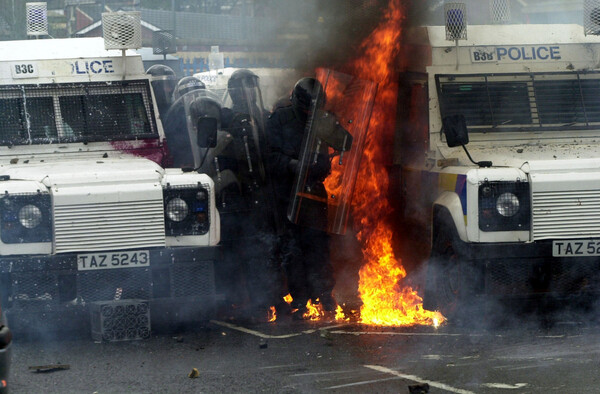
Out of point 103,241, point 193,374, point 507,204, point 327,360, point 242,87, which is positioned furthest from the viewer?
point 242,87

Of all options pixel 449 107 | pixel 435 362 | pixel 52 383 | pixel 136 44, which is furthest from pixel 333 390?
pixel 136 44

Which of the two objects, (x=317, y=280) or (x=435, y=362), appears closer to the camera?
(x=435, y=362)

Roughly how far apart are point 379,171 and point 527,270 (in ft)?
8.12

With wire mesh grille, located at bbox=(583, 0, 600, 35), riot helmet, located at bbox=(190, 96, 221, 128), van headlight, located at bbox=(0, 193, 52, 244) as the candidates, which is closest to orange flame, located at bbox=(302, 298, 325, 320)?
riot helmet, located at bbox=(190, 96, 221, 128)

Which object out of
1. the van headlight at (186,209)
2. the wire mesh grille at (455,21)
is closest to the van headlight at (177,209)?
the van headlight at (186,209)

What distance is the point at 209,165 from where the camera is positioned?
9031 mm

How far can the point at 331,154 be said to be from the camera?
8.41 m

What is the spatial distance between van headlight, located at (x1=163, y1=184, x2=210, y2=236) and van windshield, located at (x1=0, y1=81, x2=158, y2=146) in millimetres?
1729

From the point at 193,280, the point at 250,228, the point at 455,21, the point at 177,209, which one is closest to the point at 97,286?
the point at 193,280

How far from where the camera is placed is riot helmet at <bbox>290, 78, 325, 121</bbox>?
8.51m

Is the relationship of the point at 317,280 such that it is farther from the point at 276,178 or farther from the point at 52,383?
the point at 52,383

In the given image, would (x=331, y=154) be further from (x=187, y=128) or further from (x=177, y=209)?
(x=187, y=128)

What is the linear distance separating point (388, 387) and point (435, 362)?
78cm

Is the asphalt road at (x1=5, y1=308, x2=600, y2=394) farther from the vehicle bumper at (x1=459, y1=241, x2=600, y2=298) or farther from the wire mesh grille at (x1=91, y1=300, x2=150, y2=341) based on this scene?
the vehicle bumper at (x1=459, y1=241, x2=600, y2=298)
